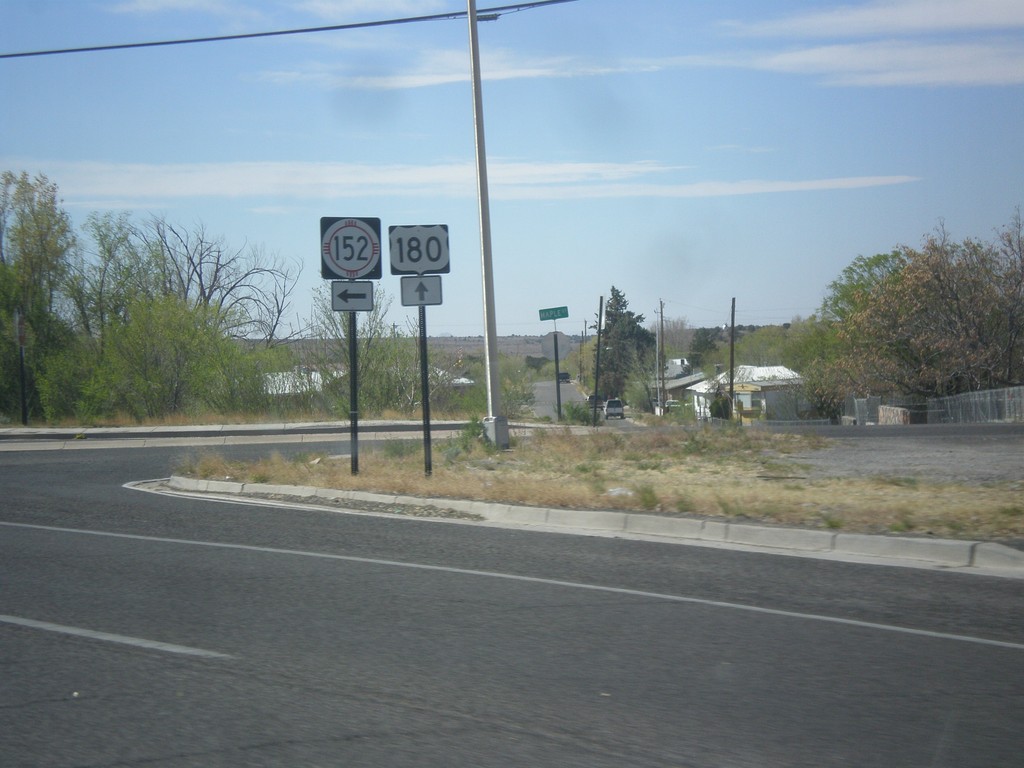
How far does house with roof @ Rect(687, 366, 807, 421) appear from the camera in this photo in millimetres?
69500

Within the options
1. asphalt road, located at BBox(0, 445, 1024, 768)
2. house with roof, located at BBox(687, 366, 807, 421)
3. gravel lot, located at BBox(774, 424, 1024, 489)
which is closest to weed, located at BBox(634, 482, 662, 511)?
asphalt road, located at BBox(0, 445, 1024, 768)

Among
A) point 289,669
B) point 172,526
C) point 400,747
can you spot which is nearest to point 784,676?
point 400,747

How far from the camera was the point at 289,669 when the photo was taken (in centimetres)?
584

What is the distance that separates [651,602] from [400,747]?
3.27 meters

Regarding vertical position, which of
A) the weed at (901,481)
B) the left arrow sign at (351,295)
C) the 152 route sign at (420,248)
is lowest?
the weed at (901,481)

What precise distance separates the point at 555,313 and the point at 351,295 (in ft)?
37.9

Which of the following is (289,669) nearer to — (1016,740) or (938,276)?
(1016,740)

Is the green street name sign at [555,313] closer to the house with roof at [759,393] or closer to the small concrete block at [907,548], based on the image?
the small concrete block at [907,548]

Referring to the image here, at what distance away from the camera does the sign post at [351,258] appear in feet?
45.0

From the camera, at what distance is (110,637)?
6551mm

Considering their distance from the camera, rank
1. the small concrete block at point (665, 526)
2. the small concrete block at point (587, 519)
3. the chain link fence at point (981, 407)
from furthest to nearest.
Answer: the chain link fence at point (981, 407)
the small concrete block at point (587, 519)
the small concrete block at point (665, 526)

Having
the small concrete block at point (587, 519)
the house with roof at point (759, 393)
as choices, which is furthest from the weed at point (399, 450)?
the house with roof at point (759, 393)

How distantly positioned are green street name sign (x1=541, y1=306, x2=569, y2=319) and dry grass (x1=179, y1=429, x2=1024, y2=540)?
5042 mm

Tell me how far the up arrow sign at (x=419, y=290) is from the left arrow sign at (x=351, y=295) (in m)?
0.48
